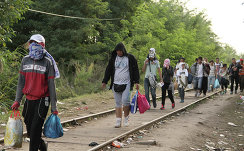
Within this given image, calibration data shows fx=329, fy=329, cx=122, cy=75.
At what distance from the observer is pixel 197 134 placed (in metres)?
8.77

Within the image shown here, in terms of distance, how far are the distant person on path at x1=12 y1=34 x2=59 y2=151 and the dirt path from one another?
7.42ft

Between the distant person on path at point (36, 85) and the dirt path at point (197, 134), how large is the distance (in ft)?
7.42

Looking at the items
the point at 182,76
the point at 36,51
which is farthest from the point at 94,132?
the point at 182,76

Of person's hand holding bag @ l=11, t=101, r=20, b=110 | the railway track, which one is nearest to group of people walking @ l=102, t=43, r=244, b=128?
the railway track

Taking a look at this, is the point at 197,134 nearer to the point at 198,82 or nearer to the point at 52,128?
the point at 52,128

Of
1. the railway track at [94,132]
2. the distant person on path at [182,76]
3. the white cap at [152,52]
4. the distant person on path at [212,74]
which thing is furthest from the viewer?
the distant person on path at [212,74]

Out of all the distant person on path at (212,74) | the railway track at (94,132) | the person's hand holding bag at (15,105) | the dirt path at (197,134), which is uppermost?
the distant person on path at (212,74)

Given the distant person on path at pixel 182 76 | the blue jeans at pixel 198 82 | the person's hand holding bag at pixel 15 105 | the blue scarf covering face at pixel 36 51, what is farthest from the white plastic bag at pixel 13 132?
the blue jeans at pixel 198 82

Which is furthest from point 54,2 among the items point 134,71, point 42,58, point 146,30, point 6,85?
point 42,58

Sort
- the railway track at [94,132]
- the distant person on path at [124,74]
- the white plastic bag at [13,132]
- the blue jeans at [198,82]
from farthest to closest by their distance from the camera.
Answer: the blue jeans at [198,82]
the distant person on path at [124,74]
the railway track at [94,132]
the white plastic bag at [13,132]

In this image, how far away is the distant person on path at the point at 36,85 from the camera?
4.79 meters

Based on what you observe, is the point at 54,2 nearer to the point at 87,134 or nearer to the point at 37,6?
the point at 37,6

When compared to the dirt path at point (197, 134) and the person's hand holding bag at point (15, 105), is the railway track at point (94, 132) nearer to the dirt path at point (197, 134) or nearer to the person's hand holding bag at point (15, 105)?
the dirt path at point (197, 134)

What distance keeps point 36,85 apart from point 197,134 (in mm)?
5328
